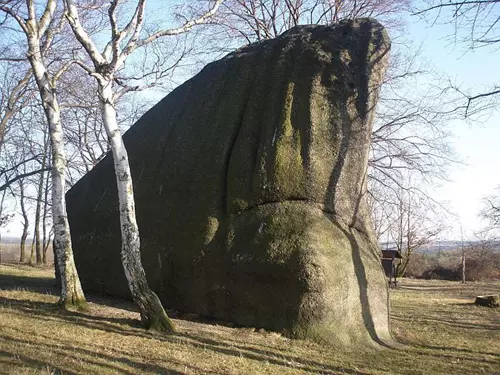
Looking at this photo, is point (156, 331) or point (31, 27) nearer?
point (156, 331)

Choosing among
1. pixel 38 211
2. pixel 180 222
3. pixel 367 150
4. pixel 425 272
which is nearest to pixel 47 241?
pixel 38 211

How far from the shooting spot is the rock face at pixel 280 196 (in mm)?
8805

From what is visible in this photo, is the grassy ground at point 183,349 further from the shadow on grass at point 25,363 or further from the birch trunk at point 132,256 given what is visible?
the birch trunk at point 132,256

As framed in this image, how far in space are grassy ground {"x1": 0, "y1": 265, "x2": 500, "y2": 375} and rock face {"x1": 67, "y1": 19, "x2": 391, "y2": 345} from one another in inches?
24.7

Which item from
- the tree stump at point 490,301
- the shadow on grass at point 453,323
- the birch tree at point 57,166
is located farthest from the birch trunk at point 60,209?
the tree stump at point 490,301

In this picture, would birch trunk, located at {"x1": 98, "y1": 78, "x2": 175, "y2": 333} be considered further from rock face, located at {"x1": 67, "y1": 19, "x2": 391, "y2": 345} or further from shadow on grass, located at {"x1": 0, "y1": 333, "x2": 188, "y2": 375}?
rock face, located at {"x1": 67, "y1": 19, "x2": 391, "y2": 345}

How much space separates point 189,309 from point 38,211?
75.5ft

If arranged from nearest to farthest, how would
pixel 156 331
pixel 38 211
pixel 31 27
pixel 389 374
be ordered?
pixel 389 374 < pixel 156 331 < pixel 31 27 < pixel 38 211

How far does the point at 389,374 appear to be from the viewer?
22.9 ft

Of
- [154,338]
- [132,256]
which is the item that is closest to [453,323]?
[154,338]

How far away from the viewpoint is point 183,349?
7133 millimetres

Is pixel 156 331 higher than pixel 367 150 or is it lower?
lower

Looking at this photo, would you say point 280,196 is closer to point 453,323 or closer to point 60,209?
point 60,209

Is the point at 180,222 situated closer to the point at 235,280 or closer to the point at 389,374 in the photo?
the point at 235,280
